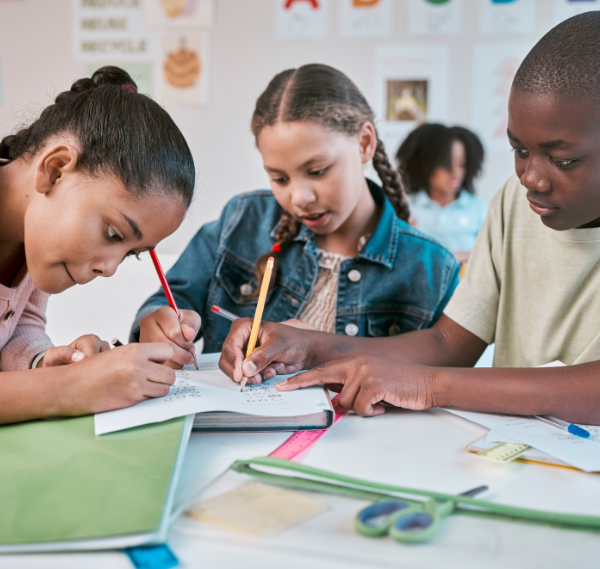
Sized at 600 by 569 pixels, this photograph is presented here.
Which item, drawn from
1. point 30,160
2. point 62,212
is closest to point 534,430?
point 62,212

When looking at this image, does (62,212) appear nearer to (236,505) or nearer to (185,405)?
(185,405)

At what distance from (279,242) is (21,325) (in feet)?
1.70

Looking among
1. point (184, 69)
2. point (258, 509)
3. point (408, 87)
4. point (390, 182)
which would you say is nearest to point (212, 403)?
point (258, 509)

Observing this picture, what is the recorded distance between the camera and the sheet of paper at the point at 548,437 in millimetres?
544

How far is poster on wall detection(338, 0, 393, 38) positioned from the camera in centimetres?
270

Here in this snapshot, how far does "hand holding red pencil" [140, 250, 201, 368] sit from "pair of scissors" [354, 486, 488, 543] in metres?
0.46

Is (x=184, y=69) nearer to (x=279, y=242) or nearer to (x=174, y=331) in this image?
(x=279, y=242)

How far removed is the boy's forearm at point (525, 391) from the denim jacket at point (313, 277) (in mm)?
499

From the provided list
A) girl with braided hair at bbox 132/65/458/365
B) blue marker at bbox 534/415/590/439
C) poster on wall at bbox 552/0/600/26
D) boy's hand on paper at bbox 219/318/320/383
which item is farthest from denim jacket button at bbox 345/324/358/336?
poster on wall at bbox 552/0/600/26

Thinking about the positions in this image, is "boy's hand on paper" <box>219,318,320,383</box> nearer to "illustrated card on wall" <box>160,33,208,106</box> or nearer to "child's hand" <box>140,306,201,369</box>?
"child's hand" <box>140,306,201,369</box>

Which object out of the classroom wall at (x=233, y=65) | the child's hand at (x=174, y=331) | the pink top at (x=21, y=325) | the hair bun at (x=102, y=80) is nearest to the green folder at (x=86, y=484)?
the child's hand at (x=174, y=331)

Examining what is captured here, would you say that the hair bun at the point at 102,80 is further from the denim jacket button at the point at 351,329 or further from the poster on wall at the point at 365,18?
the poster on wall at the point at 365,18

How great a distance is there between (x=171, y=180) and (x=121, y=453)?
42 cm

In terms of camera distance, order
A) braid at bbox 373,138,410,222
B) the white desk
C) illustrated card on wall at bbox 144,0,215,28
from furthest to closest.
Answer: illustrated card on wall at bbox 144,0,215,28 → braid at bbox 373,138,410,222 → the white desk
